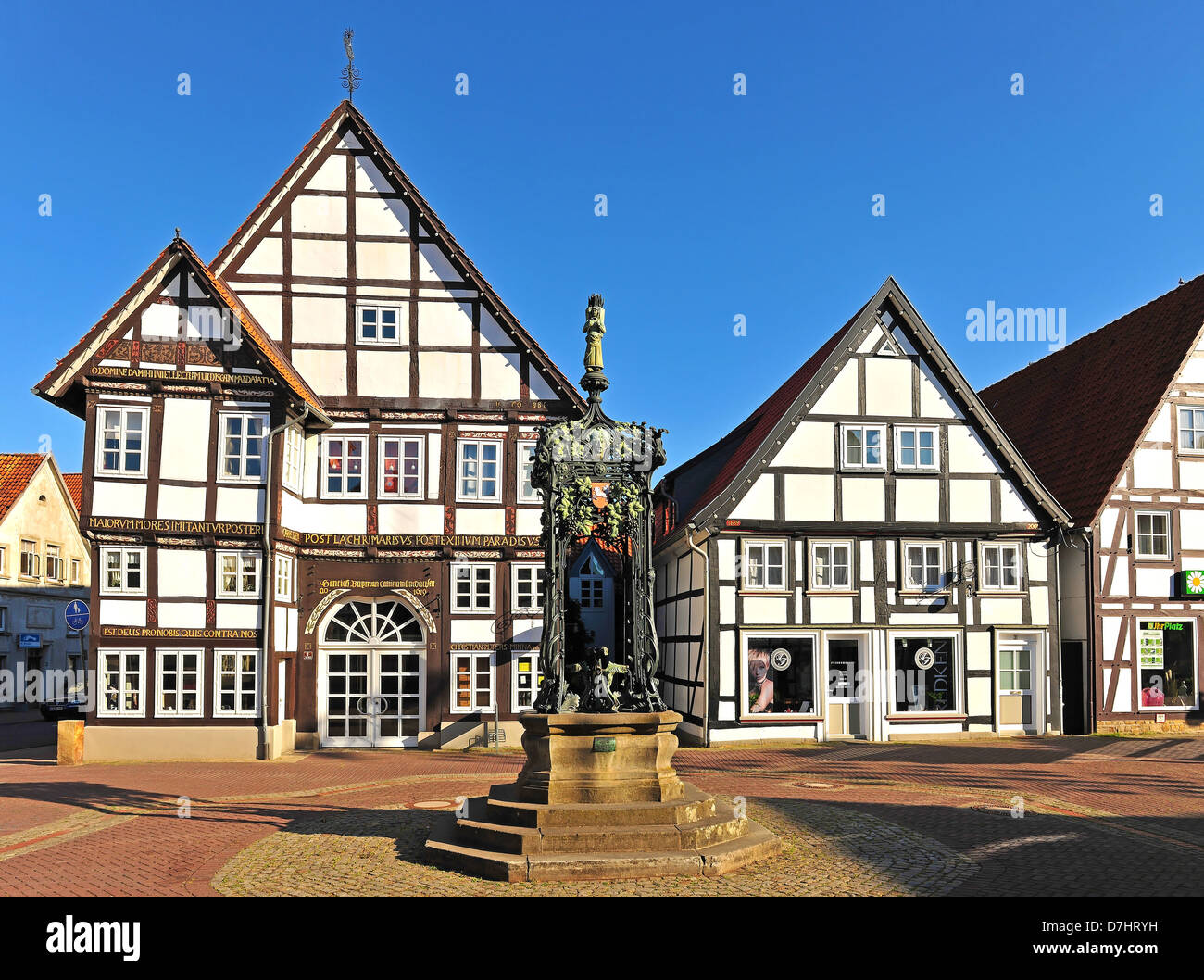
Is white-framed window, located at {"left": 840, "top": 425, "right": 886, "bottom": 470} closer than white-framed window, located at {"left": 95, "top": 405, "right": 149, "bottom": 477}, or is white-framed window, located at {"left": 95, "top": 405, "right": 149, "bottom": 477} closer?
white-framed window, located at {"left": 95, "top": 405, "right": 149, "bottom": 477}

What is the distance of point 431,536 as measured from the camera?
23484 millimetres

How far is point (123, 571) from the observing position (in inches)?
856

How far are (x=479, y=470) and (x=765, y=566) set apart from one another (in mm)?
7189

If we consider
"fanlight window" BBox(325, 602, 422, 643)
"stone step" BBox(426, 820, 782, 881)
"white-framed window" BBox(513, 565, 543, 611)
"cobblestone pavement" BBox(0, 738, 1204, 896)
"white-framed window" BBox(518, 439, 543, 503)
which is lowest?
"cobblestone pavement" BBox(0, 738, 1204, 896)

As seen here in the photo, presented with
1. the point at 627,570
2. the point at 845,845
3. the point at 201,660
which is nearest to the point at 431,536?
the point at 201,660

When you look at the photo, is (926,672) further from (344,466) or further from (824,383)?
(344,466)

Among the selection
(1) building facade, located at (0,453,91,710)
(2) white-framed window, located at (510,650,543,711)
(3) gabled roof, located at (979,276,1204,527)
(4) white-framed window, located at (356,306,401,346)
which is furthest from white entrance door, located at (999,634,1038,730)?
(1) building facade, located at (0,453,91,710)

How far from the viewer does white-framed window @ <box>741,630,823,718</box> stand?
953 inches

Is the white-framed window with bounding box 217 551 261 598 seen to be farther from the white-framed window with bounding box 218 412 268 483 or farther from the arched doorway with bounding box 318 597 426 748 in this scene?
the arched doorway with bounding box 318 597 426 748

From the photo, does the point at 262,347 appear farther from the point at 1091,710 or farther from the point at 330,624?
the point at 1091,710

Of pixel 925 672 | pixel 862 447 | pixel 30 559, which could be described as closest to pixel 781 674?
pixel 925 672

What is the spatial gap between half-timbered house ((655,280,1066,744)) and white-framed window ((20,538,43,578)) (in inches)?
1112

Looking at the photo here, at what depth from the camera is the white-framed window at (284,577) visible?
22203 millimetres

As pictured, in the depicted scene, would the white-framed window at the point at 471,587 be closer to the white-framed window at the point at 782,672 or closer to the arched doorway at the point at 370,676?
the arched doorway at the point at 370,676
